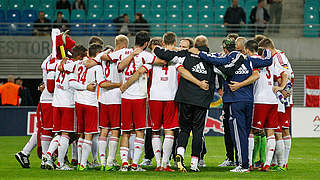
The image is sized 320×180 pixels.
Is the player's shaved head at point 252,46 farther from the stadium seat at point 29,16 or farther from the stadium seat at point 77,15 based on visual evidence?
the stadium seat at point 29,16

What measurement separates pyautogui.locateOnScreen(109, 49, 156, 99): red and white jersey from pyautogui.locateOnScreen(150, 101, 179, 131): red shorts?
0.93 feet

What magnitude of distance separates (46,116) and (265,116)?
4.01 meters

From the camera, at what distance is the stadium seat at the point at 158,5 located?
26219mm

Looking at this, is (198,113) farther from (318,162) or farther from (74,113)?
(318,162)

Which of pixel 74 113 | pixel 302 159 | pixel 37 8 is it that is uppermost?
pixel 37 8

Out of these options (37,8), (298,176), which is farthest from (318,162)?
(37,8)

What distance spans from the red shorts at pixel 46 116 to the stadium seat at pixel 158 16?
15208 mm

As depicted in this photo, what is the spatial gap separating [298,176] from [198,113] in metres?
1.92

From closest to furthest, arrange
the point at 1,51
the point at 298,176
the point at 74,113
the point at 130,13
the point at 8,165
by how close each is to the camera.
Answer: the point at 298,176, the point at 74,113, the point at 8,165, the point at 1,51, the point at 130,13

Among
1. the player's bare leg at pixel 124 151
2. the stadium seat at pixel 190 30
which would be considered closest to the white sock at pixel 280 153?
the player's bare leg at pixel 124 151

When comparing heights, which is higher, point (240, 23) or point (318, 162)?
point (240, 23)

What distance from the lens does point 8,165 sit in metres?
11.6

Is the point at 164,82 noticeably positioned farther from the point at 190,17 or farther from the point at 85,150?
the point at 190,17

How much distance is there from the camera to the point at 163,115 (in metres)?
10.1
